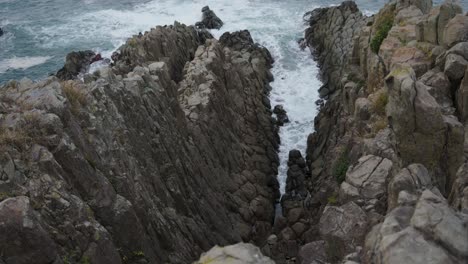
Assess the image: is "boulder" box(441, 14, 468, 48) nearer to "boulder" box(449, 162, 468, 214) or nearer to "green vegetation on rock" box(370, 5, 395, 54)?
"green vegetation on rock" box(370, 5, 395, 54)

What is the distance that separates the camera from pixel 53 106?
25234 millimetres

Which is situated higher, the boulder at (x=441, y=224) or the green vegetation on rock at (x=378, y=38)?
the boulder at (x=441, y=224)

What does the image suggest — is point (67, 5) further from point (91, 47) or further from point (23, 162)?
point (23, 162)

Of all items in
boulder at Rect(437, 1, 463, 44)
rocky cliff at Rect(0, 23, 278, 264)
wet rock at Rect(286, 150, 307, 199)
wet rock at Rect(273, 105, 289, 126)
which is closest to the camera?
rocky cliff at Rect(0, 23, 278, 264)

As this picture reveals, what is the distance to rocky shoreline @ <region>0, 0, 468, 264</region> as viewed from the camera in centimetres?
1970

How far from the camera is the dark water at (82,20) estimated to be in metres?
80.4

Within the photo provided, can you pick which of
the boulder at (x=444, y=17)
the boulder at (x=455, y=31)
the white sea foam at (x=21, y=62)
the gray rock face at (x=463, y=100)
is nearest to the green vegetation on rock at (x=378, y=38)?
the boulder at (x=444, y=17)

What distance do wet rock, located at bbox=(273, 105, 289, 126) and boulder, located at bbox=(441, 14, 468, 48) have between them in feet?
85.5

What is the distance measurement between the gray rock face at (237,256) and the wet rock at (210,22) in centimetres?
7279

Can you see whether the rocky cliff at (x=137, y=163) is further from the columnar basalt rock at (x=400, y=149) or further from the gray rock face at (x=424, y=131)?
the gray rock face at (x=424, y=131)

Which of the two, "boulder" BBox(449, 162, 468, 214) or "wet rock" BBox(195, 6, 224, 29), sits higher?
"boulder" BBox(449, 162, 468, 214)

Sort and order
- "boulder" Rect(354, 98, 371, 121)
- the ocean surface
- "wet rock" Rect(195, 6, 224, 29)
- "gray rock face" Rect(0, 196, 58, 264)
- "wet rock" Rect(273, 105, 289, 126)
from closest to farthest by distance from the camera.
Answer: "gray rock face" Rect(0, 196, 58, 264), "boulder" Rect(354, 98, 371, 121), "wet rock" Rect(273, 105, 289, 126), the ocean surface, "wet rock" Rect(195, 6, 224, 29)

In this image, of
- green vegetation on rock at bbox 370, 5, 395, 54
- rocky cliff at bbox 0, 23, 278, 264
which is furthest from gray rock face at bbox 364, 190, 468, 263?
green vegetation on rock at bbox 370, 5, 395, 54

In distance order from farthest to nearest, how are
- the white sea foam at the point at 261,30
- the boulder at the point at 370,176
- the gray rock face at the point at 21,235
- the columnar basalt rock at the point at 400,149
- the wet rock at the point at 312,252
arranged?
1. the white sea foam at the point at 261,30
2. the wet rock at the point at 312,252
3. the boulder at the point at 370,176
4. the gray rock face at the point at 21,235
5. the columnar basalt rock at the point at 400,149
